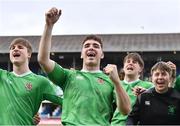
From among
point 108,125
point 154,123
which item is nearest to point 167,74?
point 154,123

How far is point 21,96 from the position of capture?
4.79 meters

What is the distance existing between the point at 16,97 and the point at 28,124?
314 mm

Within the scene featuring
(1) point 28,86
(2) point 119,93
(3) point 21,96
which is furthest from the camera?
(1) point 28,86

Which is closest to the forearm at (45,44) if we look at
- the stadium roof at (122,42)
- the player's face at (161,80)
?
the player's face at (161,80)

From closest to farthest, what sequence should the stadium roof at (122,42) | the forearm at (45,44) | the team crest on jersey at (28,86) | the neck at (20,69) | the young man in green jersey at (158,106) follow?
1. the forearm at (45,44)
2. the young man in green jersey at (158,106)
3. the team crest on jersey at (28,86)
4. the neck at (20,69)
5. the stadium roof at (122,42)

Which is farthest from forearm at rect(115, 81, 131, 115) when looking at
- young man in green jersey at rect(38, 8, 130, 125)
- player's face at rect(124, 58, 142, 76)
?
player's face at rect(124, 58, 142, 76)

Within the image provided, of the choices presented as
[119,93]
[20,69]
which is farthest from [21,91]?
[119,93]

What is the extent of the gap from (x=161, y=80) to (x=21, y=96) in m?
1.47

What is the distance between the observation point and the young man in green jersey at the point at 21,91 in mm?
4691

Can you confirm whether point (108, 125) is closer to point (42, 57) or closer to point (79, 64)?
point (42, 57)

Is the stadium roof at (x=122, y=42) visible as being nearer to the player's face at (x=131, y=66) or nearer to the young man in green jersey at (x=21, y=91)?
the player's face at (x=131, y=66)

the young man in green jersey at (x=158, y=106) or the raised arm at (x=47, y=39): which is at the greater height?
the raised arm at (x=47, y=39)

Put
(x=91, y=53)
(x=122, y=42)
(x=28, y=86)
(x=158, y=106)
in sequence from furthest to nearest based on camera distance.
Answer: (x=122, y=42) < (x=28, y=86) < (x=158, y=106) < (x=91, y=53)

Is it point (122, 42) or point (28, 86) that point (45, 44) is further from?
point (122, 42)
